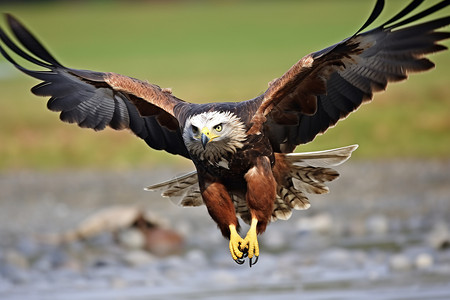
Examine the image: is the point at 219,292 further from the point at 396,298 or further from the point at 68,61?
the point at 68,61

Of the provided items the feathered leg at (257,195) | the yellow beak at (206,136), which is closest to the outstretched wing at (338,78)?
the feathered leg at (257,195)

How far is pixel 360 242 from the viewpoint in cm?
1027

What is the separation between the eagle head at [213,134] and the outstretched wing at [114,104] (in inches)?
27.4

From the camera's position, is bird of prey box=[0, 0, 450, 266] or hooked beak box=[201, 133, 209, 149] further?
bird of prey box=[0, 0, 450, 266]

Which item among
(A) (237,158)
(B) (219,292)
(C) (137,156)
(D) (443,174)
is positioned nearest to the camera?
(A) (237,158)

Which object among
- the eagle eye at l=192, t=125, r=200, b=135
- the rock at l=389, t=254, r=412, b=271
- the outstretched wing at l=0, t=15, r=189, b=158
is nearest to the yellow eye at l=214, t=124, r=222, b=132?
the eagle eye at l=192, t=125, r=200, b=135

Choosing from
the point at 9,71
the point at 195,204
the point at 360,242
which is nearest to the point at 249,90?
the point at 360,242

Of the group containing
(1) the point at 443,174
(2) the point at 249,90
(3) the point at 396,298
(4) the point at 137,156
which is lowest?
(3) the point at 396,298

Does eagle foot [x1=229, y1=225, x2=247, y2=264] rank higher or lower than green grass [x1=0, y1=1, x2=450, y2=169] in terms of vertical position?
lower

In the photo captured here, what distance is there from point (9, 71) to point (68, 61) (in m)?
4.54

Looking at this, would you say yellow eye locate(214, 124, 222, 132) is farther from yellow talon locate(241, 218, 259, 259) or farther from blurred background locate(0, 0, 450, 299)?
blurred background locate(0, 0, 450, 299)

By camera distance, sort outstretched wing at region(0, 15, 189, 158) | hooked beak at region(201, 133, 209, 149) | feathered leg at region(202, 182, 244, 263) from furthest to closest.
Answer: outstretched wing at region(0, 15, 189, 158) → feathered leg at region(202, 182, 244, 263) → hooked beak at region(201, 133, 209, 149)

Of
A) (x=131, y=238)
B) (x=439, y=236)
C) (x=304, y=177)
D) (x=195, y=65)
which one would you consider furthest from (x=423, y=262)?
(x=195, y=65)

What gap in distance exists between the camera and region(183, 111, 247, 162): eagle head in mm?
7273
